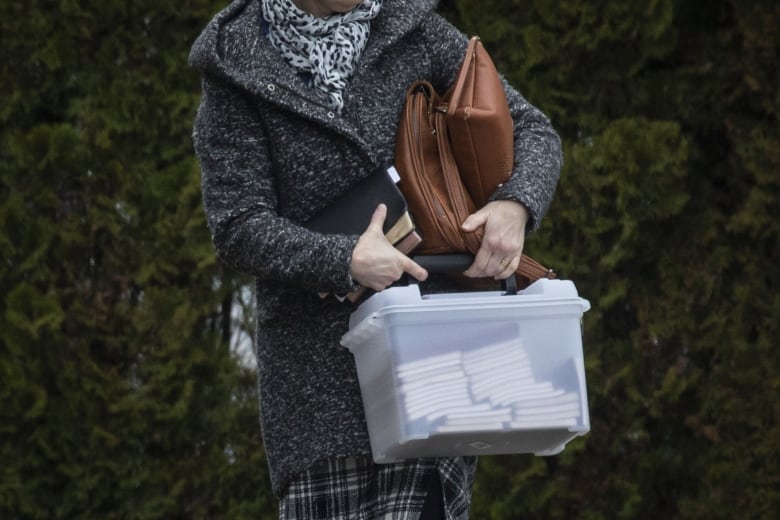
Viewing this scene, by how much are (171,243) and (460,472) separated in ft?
7.40

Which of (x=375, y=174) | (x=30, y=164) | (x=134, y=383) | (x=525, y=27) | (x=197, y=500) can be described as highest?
(x=375, y=174)

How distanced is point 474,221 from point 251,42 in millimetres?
573

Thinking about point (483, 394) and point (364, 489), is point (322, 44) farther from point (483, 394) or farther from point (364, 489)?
point (364, 489)

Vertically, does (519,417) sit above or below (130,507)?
above

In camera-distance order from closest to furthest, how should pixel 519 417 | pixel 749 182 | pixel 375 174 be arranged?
pixel 519 417, pixel 375 174, pixel 749 182

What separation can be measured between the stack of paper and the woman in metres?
0.20

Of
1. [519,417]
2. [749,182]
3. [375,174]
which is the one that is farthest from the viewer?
[749,182]

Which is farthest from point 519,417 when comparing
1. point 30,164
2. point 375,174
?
point 30,164

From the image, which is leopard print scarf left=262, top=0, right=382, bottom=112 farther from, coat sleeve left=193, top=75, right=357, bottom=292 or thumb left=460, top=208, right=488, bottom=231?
thumb left=460, top=208, right=488, bottom=231

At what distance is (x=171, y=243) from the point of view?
4.62m

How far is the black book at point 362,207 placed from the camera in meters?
2.40

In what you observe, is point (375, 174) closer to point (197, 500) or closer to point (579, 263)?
point (579, 263)

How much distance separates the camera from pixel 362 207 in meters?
2.46

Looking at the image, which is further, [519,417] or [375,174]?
[375,174]
